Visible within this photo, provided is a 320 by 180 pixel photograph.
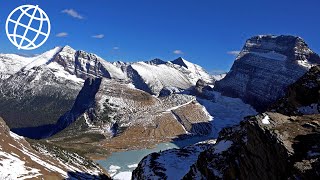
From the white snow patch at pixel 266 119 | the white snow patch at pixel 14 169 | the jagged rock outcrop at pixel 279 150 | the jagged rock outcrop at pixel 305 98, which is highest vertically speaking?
the jagged rock outcrop at pixel 305 98

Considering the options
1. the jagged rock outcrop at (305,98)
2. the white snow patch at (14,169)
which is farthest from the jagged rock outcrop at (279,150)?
the white snow patch at (14,169)

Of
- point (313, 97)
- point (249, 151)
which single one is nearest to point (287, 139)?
point (249, 151)

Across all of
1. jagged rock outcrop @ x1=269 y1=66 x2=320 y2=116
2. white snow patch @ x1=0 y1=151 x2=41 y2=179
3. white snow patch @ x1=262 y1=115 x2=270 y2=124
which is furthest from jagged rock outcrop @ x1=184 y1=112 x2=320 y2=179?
white snow patch @ x1=0 y1=151 x2=41 y2=179

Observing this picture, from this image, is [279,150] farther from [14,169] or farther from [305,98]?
[14,169]

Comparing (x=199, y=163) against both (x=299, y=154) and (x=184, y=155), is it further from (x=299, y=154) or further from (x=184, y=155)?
(x=184, y=155)

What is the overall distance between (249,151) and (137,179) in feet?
210

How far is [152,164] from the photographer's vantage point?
12325 cm

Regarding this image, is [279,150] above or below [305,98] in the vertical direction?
below

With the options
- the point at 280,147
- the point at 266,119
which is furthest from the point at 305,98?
the point at 280,147

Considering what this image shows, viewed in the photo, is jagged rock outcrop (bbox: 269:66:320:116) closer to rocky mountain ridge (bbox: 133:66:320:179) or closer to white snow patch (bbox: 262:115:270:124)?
rocky mountain ridge (bbox: 133:66:320:179)

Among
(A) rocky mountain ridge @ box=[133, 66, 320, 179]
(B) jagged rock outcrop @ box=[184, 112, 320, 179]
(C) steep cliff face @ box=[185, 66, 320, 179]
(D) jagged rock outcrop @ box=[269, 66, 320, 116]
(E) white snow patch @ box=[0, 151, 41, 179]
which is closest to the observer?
(B) jagged rock outcrop @ box=[184, 112, 320, 179]

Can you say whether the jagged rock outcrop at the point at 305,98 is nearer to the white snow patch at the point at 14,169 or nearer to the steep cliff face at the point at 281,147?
the steep cliff face at the point at 281,147

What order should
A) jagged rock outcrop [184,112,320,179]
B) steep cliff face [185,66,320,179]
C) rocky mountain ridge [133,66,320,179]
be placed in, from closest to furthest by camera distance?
jagged rock outcrop [184,112,320,179]
steep cliff face [185,66,320,179]
rocky mountain ridge [133,66,320,179]

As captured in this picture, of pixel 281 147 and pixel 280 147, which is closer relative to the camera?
pixel 281 147
